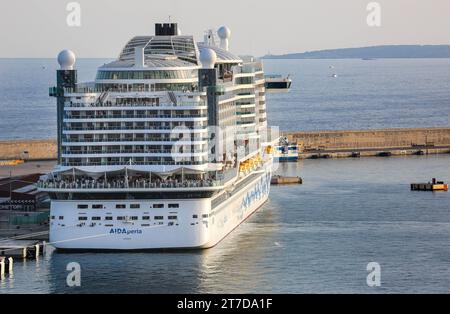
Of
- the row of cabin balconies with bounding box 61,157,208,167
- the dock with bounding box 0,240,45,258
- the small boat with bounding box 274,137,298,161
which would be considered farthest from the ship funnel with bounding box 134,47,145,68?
the small boat with bounding box 274,137,298,161

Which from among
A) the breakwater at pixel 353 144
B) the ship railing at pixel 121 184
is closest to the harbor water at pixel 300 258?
the ship railing at pixel 121 184

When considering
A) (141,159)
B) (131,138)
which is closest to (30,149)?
(131,138)

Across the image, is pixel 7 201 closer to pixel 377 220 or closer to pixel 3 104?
pixel 377 220

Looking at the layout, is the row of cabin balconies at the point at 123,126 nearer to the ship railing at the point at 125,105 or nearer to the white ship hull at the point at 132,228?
the ship railing at the point at 125,105

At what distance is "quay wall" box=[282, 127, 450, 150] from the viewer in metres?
124

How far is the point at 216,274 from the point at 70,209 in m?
7.68

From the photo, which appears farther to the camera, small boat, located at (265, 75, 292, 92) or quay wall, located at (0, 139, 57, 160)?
quay wall, located at (0, 139, 57, 160)

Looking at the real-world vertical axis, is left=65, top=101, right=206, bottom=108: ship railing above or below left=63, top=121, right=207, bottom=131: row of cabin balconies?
above

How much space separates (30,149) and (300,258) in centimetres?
5134

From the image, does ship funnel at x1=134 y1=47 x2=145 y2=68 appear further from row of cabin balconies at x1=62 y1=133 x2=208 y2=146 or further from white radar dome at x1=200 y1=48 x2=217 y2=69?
row of cabin balconies at x1=62 y1=133 x2=208 y2=146

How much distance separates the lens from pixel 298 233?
73.8m

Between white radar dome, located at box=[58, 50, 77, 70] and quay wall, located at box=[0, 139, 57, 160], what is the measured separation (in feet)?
135

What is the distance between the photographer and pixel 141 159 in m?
67.6
